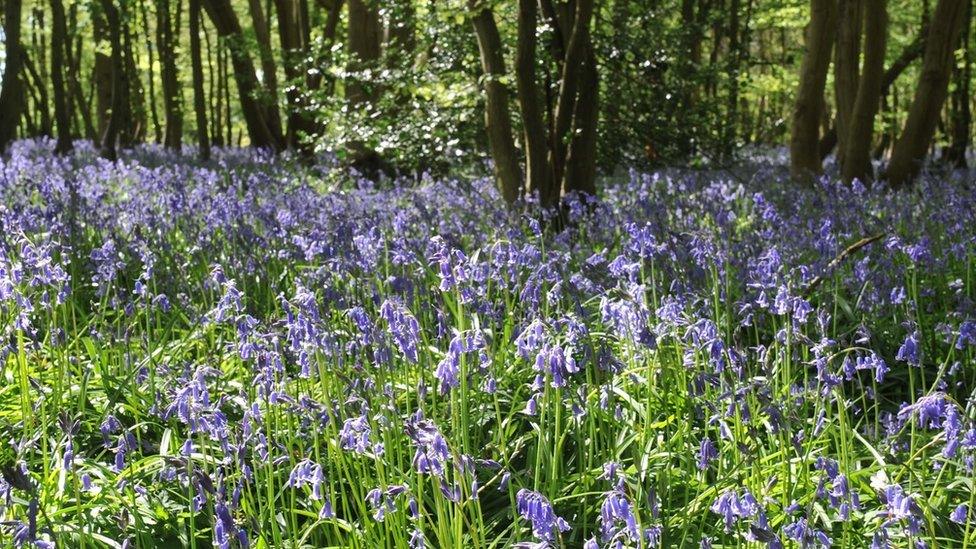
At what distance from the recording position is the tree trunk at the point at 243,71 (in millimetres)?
16250

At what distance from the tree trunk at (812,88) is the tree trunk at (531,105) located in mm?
3711

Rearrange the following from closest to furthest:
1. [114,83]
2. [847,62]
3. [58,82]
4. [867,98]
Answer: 1. [867,98]
2. [847,62]
3. [114,83]
4. [58,82]

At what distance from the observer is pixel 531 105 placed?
27.4 ft

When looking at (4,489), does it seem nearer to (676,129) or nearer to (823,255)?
(823,255)

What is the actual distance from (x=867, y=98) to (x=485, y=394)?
8006mm

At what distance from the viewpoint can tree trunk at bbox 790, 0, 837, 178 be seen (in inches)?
436

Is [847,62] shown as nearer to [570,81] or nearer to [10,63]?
[570,81]

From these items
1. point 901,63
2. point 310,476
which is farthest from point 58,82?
point 310,476

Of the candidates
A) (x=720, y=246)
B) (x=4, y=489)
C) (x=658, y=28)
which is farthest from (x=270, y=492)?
(x=658, y=28)

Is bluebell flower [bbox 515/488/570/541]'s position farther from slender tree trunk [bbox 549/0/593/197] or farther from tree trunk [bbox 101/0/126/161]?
tree trunk [bbox 101/0/126/161]

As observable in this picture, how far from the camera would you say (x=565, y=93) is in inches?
342

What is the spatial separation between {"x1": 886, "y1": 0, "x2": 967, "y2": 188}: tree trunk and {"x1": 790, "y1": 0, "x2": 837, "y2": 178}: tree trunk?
0.83 m

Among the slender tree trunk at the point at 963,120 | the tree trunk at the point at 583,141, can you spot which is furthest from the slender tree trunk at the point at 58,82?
the slender tree trunk at the point at 963,120

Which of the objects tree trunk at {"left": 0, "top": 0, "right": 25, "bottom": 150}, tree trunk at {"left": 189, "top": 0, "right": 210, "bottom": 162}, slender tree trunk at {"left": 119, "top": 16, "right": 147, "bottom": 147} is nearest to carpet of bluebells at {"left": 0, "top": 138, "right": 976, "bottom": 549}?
tree trunk at {"left": 0, "top": 0, "right": 25, "bottom": 150}
